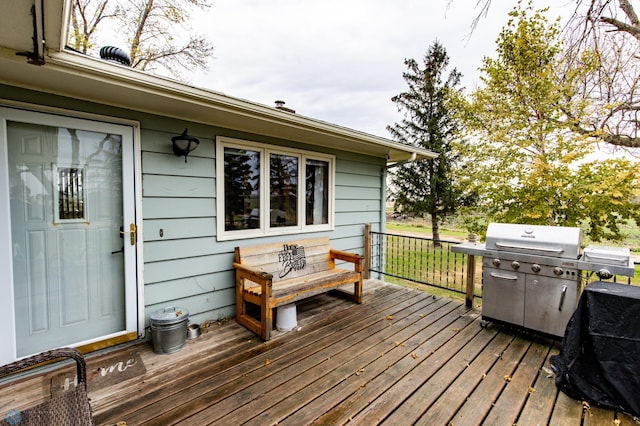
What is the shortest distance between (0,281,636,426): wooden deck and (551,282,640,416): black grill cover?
0.31ft

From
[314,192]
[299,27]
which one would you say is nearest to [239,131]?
[314,192]

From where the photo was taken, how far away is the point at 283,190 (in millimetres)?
3709

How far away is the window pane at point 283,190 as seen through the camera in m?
3.59

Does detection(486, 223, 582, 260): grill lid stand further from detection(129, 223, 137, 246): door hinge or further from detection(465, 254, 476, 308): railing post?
detection(129, 223, 137, 246): door hinge

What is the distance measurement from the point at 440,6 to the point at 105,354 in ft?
13.2

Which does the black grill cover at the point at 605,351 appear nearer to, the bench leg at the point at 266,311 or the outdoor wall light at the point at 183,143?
the bench leg at the point at 266,311

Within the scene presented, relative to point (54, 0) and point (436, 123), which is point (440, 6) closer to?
point (54, 0)

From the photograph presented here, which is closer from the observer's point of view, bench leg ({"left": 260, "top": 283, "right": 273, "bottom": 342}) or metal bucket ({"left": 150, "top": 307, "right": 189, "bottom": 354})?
metal bucket ({"left": 150, "top": 307, "right": 189, "bottom": 354})

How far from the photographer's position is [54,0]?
43.5 inches

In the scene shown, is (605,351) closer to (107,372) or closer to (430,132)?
(107,372)

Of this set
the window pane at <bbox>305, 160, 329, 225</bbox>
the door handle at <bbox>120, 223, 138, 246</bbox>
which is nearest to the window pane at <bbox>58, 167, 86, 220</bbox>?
the door handle at <bbox>120, 223, 138, 246</bbox>

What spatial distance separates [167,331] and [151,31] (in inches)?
327

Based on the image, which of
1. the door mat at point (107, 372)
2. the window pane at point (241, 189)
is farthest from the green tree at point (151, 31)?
the door mat at point (107, 372)

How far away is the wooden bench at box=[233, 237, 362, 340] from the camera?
2701mm
